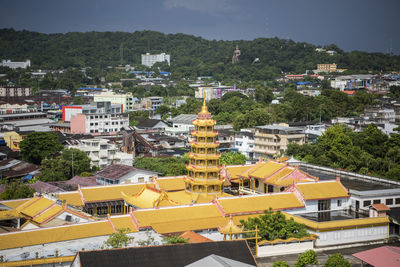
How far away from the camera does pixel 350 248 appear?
36125 mm

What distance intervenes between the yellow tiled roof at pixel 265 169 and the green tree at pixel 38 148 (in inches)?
1137

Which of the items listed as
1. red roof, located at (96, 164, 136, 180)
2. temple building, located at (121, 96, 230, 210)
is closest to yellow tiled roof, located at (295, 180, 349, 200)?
temple building, located at (121, 96, 230, 210)

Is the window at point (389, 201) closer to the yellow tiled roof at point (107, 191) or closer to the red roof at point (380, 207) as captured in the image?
the red roof at point (380, 207)

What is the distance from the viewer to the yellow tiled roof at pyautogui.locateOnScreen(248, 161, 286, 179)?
43.2 metres

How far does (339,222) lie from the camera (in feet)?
120

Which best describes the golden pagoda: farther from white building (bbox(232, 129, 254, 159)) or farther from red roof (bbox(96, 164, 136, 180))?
white building (bbox(232, 129, 254, 159))

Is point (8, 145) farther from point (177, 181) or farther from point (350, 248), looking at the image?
point (350, 248)

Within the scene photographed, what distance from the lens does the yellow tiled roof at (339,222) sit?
3588 centimetres

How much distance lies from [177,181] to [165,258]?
58.6 feet

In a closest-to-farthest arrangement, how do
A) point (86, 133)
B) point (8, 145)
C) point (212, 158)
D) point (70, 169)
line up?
point (212, 158)
point (70, 169)
point (8, 145)
point (86, 133)

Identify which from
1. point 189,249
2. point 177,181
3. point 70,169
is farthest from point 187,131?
point 189,249

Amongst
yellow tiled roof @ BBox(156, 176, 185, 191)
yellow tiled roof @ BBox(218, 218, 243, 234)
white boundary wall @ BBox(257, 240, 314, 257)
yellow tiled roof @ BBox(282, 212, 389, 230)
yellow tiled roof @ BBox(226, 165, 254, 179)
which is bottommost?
white boundary wall @ BBox(257, 240, 314, 257)

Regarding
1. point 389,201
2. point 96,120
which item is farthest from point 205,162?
point 96,120

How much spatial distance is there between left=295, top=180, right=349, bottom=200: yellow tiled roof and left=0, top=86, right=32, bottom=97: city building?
127 m
